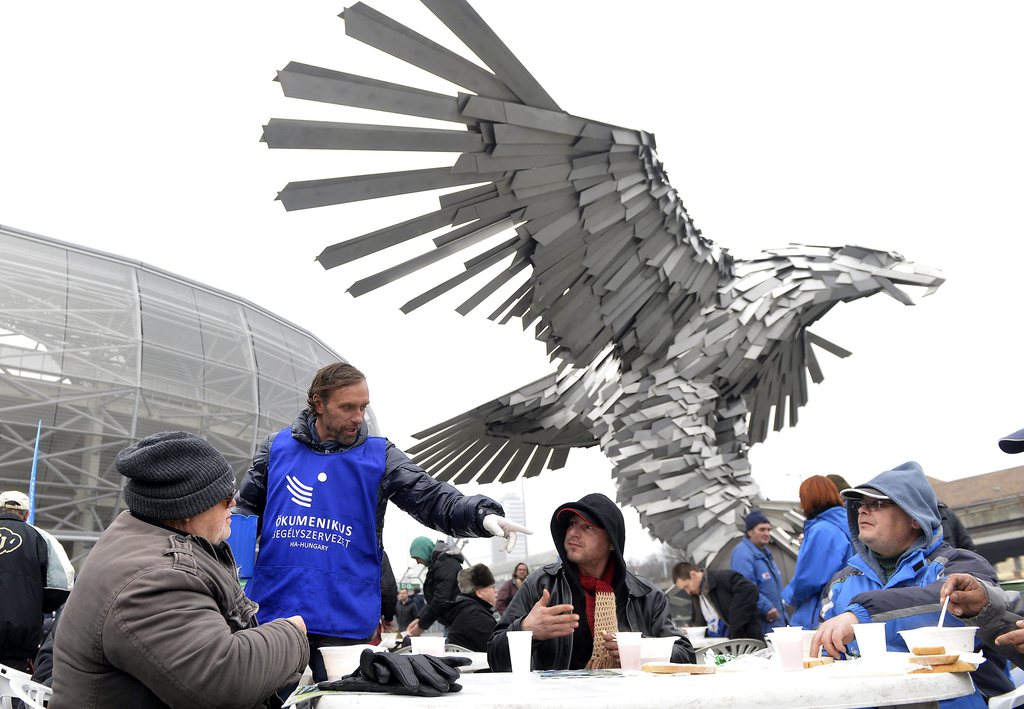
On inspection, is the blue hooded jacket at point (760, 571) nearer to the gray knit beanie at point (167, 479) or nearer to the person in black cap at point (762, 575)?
the person in black cap at point (762, 575)

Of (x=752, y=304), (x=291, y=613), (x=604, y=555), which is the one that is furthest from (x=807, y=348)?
(x=291, y=613)

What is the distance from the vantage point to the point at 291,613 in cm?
247

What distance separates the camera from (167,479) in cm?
167

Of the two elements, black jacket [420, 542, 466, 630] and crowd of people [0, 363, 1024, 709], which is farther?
black jacket [420, 542, 466, 630]

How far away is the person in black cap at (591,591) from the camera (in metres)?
2.68

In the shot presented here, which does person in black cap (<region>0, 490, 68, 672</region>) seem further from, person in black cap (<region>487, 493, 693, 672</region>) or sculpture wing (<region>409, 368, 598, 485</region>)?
sculpture wing (<region>409, 368, 598, 485</region>)

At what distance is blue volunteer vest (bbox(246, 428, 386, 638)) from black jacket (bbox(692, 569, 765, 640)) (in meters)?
2.85

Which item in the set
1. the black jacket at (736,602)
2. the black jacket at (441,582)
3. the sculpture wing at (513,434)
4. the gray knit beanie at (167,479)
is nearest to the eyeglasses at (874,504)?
the gray knit beanie at (167,479)

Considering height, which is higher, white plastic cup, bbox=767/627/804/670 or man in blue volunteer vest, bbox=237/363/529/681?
man in blue volunteer vest, bbox=237/363/529/681

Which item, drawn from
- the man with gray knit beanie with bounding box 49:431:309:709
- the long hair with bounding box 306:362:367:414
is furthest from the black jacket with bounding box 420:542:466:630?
the man with gray knit beanie with bounding box 49:431:309:709

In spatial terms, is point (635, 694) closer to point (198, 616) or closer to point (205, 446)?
point (198, 616)

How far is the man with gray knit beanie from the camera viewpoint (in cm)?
145

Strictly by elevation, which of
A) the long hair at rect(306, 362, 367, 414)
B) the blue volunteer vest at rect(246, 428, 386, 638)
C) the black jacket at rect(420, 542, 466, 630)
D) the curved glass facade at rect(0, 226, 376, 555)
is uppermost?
the curved glass facade at rect(0, 226, 376, 555)

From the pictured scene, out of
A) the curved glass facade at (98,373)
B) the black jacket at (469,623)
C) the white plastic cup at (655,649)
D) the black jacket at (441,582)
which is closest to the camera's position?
the white plastic cup at (655,649)
